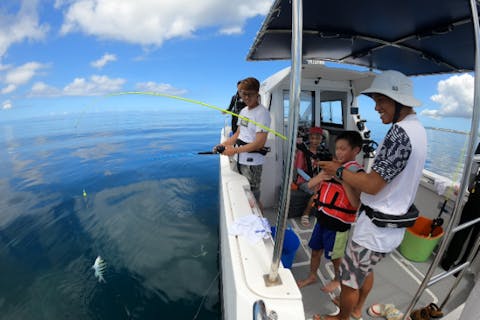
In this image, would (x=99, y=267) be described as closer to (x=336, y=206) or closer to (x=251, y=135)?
(x=251, y=135)

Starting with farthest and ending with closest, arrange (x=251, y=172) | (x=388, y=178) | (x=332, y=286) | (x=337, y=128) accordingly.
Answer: (x=337, y=128), (x=251, y=172), (x=332, y=286), (x=388, y=178)

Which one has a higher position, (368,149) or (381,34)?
(381,34)

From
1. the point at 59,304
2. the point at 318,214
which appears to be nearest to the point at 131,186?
the point at 59,304

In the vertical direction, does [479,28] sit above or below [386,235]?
above

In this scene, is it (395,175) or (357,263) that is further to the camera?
(357,263)

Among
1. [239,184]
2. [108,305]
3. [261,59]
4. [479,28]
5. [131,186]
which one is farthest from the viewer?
[131,186]

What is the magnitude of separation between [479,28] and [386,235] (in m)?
1.23

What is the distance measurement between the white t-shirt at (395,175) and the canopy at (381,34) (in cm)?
111

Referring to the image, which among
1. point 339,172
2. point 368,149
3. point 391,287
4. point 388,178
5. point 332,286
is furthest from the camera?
point 368,149

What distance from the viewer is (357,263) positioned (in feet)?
4.66

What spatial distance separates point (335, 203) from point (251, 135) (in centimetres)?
120

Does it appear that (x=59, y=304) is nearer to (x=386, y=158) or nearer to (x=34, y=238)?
(x=34, y=238)

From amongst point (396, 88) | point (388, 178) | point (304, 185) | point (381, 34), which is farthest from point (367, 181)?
point (304, 185)

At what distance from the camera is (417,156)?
3.75 feet
